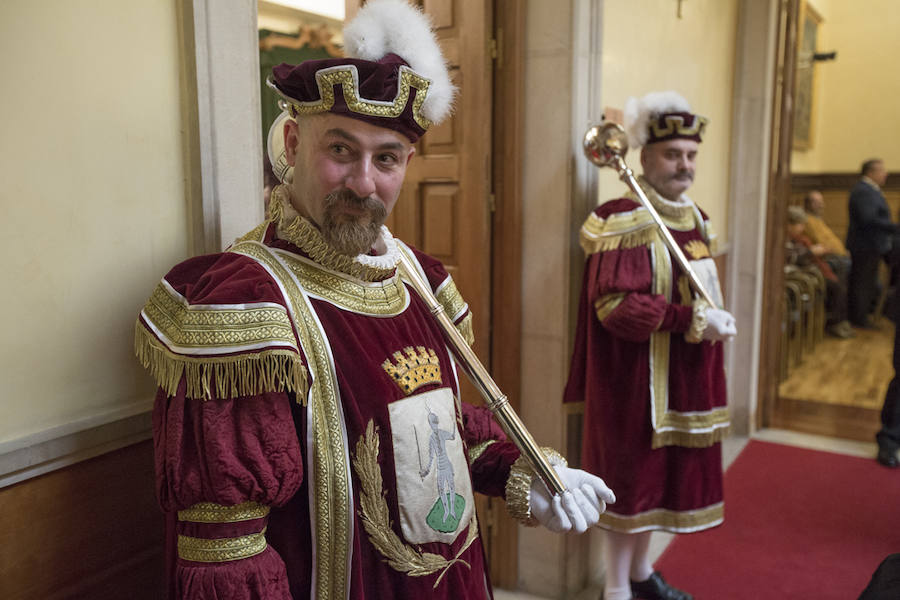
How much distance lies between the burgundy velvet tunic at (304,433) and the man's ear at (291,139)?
0.41 feet

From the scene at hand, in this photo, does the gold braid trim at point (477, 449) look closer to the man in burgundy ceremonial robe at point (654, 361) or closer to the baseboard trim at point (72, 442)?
the baseboard trim at point (72, 442)

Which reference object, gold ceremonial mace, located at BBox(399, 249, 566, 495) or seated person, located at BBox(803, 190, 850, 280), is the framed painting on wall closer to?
seated person, located at BBox(803, 190, 850, 280)

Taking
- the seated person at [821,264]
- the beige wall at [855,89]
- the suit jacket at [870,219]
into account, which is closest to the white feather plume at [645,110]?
the seated person at [821,264]

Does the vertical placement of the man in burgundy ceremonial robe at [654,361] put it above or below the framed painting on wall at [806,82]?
below

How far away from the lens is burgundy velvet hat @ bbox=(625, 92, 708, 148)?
2.50 metres

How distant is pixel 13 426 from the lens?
107 centimetres

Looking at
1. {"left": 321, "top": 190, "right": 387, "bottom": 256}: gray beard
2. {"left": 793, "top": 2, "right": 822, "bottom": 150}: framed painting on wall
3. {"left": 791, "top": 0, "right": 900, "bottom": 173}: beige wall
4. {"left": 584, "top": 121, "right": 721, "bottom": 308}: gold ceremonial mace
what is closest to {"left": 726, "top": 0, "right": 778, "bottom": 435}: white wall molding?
{"left": 584, "top": 121, "right": 721, "bottom": 308}: gold ceremonial mace

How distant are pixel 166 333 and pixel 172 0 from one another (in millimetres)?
587

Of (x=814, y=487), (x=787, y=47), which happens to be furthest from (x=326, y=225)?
(x=787, y=47)

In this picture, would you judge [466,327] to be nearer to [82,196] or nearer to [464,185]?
[82,196]

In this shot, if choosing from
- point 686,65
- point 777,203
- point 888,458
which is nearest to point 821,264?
point 777,203

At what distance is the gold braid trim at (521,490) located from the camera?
133 centimetres

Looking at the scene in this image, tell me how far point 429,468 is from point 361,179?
1.54ft

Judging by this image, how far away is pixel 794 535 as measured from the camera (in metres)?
3.23
